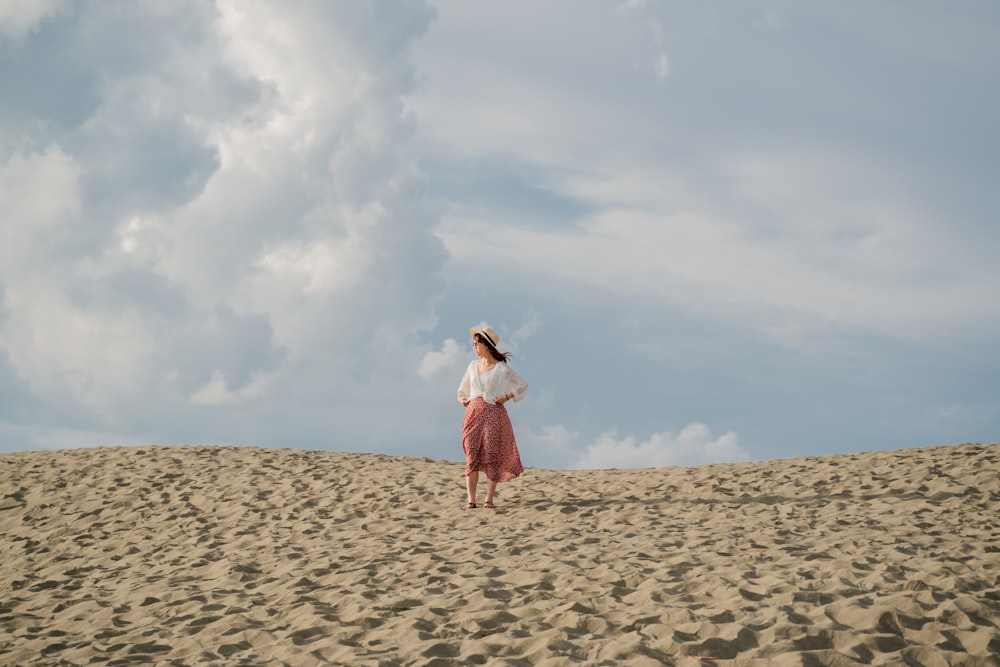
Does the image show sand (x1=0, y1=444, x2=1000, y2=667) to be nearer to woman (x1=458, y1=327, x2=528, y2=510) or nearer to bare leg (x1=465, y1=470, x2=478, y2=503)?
bare leg (x1=465, y1=470, x2=478, y2=503)

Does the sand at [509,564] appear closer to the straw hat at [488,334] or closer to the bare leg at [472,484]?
the bare leg at [472,484]

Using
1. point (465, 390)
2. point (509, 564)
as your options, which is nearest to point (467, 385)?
point (465, 390)

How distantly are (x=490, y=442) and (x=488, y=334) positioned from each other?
4.50 ft

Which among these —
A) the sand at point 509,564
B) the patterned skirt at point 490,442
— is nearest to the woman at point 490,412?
the patterned skirt at point 490,442

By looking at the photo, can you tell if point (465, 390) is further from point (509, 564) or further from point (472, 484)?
point (509, 564)

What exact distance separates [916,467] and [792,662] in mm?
8186

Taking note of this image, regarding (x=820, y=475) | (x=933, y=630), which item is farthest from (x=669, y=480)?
(x=933, y=630)

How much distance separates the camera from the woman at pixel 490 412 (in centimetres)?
1071

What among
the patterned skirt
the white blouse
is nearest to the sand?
the patterned skirt

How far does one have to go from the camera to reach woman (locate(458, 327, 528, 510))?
10711 mm

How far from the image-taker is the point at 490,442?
1069cm

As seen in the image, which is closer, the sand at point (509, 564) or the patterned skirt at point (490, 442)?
the sand at point (509, 564)

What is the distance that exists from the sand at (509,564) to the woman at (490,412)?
68 cm

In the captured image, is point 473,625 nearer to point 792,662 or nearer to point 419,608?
point 419,608
